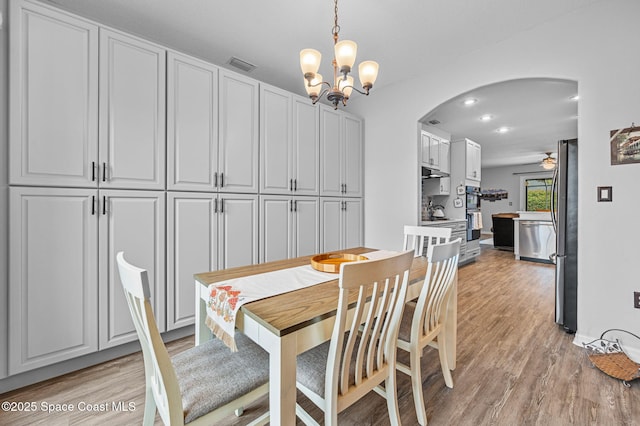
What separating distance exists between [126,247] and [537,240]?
6.60 meters

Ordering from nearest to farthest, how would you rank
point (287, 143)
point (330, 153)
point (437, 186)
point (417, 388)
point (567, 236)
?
1. point (417, 388)
2. point (567, 236)
3. point (287, 143)
4. point (330, 153)
5. point (437, 186)

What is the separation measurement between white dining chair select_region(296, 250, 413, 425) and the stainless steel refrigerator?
7.27ft

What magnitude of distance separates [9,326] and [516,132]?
7.65 m

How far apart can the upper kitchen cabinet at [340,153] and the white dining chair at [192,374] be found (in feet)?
7.71

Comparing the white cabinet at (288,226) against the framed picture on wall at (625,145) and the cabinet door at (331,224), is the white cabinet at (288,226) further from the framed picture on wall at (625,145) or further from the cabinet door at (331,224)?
the framed picture on wall at (625,145)

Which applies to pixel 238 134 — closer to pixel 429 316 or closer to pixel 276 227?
pixel 276 227

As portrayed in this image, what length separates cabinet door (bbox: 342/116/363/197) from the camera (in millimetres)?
3617

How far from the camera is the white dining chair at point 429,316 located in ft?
4.41

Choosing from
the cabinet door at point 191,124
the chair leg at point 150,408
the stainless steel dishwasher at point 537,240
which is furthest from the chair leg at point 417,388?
the stainless steel dishwasher at point 537,240

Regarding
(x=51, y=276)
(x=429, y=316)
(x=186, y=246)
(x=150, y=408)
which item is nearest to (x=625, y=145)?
(x=429, y=316)

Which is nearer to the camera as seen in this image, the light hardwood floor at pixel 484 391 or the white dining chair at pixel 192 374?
the white dining chair at pixel 192 374

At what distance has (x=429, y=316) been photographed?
152cm

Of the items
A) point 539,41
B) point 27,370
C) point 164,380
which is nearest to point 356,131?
point 539,41

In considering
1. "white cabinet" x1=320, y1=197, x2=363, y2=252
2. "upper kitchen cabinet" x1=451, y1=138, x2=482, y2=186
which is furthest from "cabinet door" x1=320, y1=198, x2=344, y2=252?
"upper kitchen cabinet" x1=451, y1=138, x2=482, y2=186
